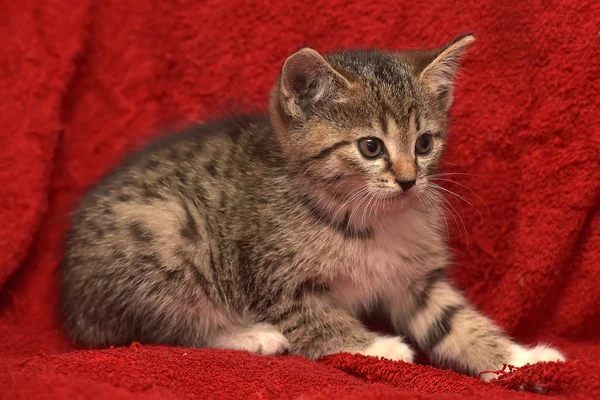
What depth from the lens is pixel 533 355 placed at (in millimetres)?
1740

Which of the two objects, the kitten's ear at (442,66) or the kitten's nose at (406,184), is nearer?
the kitten's nose at (406,184)

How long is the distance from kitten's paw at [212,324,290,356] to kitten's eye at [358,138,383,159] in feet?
1.75

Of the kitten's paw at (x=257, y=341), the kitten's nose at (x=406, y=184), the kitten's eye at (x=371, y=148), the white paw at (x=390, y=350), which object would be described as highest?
the kitten's eye at (x=371, y=148)

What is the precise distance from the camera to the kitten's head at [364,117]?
167 centimetres

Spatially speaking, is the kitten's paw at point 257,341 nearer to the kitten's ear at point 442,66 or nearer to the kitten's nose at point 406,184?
the kitten's nose at point 406,184

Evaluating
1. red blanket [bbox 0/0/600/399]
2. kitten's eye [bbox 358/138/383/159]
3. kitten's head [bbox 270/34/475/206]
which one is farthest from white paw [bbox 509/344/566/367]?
kitten's eye [bbox 358/138/383/159]

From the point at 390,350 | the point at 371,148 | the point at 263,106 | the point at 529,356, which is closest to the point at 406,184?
the point at 371,148

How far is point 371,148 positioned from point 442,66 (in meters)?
0.32

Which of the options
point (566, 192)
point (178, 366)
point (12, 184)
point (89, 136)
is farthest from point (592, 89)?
point (12, 184)

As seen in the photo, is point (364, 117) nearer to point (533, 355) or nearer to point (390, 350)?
point (390, 350)

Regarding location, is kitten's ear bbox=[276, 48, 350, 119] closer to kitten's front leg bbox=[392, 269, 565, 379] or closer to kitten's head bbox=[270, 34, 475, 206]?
kitten's head bbox=[270, 34, 475, 206]

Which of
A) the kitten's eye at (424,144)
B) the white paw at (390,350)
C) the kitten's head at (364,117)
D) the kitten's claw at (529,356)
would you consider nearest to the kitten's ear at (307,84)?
the kitten's head at (364,117)

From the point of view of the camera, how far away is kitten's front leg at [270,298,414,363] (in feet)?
5.85

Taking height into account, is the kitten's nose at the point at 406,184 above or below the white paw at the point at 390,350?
above
